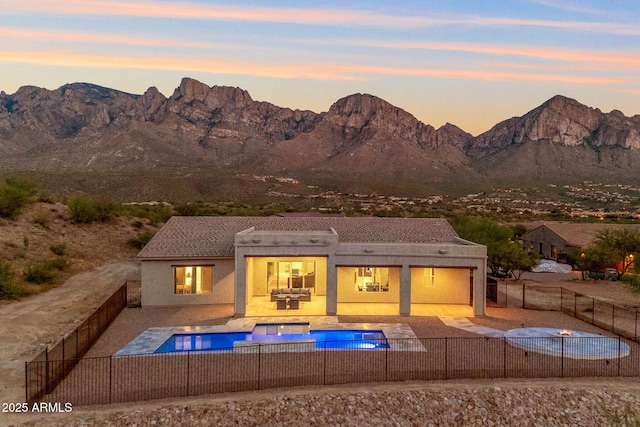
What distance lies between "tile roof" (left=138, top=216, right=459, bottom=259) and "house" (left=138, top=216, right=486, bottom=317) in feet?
0.21

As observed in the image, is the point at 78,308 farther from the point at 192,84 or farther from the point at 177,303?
the point at 192,84

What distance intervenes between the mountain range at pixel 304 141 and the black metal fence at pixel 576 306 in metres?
70.2

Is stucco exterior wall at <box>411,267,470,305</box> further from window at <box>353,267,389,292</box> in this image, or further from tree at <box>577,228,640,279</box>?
tree at <box>577,228,640,279</box>

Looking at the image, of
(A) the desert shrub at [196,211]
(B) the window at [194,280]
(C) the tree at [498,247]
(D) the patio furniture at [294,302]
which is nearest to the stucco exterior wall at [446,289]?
(D) the patio furniture at [294,302]

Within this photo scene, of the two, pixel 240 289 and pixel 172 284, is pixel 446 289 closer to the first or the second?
pixel 240 289

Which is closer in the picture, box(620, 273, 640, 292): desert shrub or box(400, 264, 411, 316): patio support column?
box(400, 264, 411, 316): patio support column

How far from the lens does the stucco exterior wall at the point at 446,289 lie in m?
24.5

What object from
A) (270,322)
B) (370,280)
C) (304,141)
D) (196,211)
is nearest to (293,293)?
(270,322)

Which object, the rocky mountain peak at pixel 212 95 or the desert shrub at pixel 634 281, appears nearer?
the desert shrub at pixel 634 281

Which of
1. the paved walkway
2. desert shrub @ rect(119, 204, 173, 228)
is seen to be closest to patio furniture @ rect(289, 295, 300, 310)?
the paved walkway

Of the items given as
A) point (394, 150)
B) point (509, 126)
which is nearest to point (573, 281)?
point (394, 150)

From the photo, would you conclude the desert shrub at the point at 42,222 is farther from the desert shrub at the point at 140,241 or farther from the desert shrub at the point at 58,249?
the desert shrub at the point at 140,241

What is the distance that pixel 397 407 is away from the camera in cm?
1276

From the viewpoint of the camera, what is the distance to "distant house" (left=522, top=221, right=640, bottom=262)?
142ft
